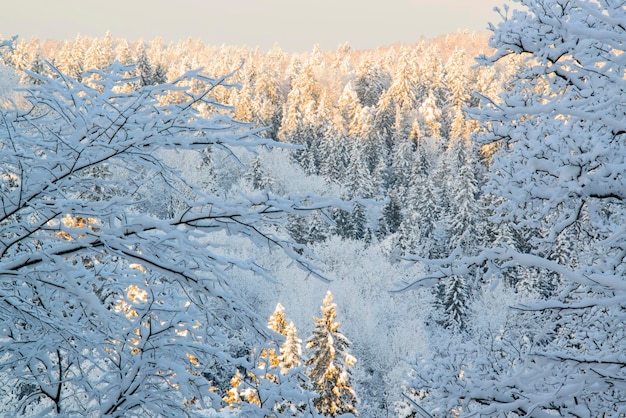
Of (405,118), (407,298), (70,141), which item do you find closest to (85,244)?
(70,141)

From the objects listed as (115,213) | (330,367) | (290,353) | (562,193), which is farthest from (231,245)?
(330,367)

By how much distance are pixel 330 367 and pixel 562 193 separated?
19083 mm

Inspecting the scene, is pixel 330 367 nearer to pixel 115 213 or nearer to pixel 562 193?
pixel 562 193

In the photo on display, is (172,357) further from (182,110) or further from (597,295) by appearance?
(597,295)

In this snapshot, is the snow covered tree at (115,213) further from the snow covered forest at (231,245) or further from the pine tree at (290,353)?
the pine tree at (290,353)

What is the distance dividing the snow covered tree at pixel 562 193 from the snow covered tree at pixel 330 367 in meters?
17.2

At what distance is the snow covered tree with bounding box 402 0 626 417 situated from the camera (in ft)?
10.5

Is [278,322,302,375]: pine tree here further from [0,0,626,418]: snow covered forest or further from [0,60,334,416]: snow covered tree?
[0,60,334,416]: snow covered tree

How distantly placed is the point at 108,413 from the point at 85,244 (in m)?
1.40

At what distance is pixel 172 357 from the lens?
366 centimetres

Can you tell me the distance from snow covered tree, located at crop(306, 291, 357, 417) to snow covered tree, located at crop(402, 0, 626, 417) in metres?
17.2

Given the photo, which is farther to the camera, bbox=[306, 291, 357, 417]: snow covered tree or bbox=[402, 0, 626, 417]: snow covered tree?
bbox=[306, 291, 357, 417]: snow covered tree

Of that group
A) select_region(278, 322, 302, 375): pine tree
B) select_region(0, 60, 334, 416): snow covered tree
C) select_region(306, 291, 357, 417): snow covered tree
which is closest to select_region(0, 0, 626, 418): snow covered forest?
select_region(0, 60, 334, 416): snow covered tree

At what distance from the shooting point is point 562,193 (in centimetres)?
385
